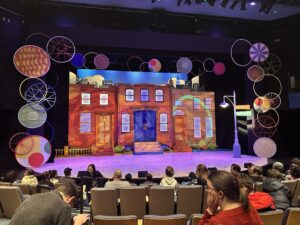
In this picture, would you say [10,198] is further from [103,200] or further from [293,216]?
[293,216]

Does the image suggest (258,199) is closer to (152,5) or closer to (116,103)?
(152,5)

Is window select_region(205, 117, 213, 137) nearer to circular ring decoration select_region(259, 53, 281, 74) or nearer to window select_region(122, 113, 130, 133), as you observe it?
window select_region(122, 113, 130, 133)

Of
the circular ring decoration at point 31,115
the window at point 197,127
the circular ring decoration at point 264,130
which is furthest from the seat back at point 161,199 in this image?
the window at point 197,127

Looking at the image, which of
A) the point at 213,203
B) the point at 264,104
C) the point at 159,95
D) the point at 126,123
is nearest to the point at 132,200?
the point at 213,203

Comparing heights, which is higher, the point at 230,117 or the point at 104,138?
the point at 230,117

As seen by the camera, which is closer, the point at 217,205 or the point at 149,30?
the point at 217,205

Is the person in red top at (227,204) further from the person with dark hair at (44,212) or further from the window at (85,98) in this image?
the window at (85,98)

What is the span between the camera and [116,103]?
1567 cm

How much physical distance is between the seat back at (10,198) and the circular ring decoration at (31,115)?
12.2 feet

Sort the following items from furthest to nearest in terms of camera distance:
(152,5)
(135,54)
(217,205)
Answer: (135,54) → (152,5) → (217,205)

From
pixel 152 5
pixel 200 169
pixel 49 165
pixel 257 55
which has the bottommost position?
pixel 49 165

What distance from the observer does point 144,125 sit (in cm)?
1575

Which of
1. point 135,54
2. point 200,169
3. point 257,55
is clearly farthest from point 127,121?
point 200,169

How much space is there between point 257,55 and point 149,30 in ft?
12.9
